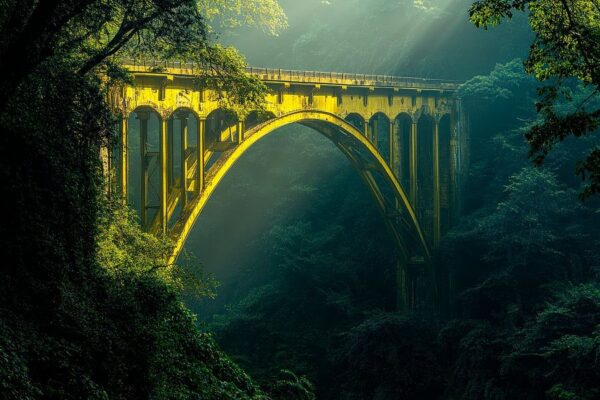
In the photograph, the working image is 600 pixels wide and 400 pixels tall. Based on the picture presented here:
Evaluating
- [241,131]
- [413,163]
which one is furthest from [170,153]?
[413,163]

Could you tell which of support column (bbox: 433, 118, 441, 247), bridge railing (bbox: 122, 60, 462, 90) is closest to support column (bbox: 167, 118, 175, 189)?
bridge railing (bbox: 122, 60, 462, 90)

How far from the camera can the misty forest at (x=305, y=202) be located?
1438 centimetres

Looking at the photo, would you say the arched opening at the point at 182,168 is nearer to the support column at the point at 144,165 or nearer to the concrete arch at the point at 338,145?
the concrete arch at the point at 338,145

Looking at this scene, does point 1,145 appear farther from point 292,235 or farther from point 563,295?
point 292,235

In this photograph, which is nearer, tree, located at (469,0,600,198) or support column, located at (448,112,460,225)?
tree, located at (469,0,600,198)

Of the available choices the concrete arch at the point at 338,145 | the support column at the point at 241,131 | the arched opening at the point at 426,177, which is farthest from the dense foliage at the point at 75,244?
the arched opening at the point at 426,177

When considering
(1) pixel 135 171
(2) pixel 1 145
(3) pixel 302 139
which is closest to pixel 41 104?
(2) pixel 1 145

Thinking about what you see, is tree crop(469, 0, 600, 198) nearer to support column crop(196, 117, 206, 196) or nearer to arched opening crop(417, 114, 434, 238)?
support column crop(196, 117, 206, 196)

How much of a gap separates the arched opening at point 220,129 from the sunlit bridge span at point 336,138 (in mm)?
34

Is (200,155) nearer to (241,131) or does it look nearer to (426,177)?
(241,131)

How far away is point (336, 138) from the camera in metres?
34.6

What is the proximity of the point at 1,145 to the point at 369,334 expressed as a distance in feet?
76.3

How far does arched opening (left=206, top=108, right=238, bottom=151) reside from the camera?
26250mm

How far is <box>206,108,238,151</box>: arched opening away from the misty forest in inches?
3.2
